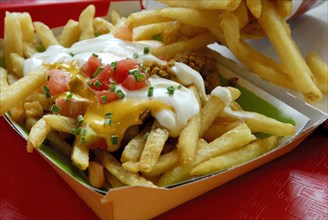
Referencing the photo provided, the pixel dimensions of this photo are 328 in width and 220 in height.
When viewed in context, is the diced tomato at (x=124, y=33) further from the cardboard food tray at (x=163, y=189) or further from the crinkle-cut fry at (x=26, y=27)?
the cardboard food tray at (x=163, y=189)

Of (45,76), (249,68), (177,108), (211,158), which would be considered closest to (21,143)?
(45,76)

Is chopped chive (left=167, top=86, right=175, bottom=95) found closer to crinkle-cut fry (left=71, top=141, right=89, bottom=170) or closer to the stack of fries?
the stack of fries

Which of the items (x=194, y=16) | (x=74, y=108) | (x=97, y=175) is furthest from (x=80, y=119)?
(x=194, y=16)

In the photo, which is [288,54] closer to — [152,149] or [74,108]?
[152,149]

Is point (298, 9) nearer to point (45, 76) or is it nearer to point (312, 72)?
point (312, 72)

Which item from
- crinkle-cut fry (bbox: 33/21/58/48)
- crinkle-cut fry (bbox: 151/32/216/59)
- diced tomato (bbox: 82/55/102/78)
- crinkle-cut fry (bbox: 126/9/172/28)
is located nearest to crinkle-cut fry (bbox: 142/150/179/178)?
diced tomato (bbox: 82/55/102/78)

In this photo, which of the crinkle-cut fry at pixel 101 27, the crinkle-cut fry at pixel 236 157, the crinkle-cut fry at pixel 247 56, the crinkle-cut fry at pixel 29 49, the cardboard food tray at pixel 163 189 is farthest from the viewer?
the crinkle-cut fry at pixel 101 27

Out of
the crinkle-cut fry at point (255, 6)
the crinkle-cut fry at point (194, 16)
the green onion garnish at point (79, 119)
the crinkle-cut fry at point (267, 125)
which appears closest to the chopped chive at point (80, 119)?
the green onion garnish at point (79, 119)
